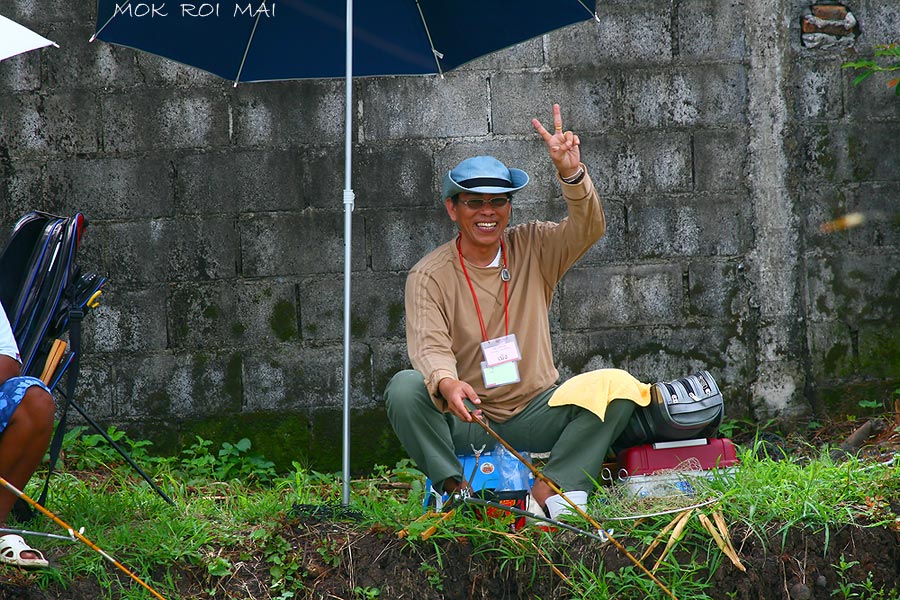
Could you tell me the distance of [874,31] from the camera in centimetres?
493

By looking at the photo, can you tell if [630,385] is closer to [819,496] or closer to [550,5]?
[819,496]

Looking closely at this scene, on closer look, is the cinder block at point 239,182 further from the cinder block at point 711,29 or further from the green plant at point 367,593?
the green plant at point 367,593

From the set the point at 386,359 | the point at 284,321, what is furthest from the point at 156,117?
the point at 386,359

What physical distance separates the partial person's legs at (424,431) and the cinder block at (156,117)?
6.81ft

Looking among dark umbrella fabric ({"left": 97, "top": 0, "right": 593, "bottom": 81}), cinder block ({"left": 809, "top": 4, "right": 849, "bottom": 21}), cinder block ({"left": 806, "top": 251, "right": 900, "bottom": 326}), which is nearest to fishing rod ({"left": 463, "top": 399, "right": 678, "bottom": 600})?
dark umbrella fabric ({"left": 97, "top": 0, "right": 593, "bottom": 81})

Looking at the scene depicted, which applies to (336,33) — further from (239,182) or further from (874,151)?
(874,151)

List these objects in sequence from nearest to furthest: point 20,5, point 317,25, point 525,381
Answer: point 525,381, point 317,25, point 20,5

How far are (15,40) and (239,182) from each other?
5.28 feet

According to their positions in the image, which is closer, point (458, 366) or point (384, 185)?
point (458, 366)

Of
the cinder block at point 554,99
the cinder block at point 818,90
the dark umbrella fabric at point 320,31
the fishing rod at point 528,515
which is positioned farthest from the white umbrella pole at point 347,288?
the cinder block at point 818,90

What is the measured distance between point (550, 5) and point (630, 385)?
148 centimetres

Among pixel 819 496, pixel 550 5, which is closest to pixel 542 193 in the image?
pixel 550 5

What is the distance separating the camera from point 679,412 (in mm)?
3379

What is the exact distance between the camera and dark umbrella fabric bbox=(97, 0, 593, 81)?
3807mm
